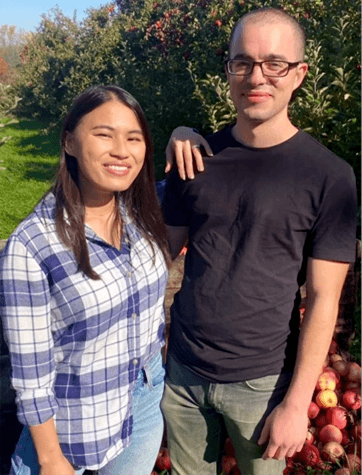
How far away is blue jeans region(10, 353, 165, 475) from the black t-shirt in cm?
16

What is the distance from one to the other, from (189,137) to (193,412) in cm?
118

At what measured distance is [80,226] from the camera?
6.19ft

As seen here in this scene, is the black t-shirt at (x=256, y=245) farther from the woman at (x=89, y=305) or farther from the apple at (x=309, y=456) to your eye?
the apple at (x=309, y=456)

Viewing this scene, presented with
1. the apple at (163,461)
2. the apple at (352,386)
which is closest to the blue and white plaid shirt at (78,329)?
the apple at (163,461)

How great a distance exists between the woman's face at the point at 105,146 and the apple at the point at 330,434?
7.26ft

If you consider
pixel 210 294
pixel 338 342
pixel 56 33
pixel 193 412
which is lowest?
pixel 338 342

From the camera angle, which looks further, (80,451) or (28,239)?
(80,451)

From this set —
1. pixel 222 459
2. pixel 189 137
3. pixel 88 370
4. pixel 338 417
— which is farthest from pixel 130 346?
pixel 338 417

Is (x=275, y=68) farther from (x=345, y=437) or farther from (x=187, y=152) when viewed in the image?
(x=345, y=437)

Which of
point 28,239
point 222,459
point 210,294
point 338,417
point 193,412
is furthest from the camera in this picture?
point 338,417

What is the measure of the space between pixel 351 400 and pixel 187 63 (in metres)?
5.73

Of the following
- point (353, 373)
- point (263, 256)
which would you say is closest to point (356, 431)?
point (353, 373)

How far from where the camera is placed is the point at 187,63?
7816 millimetres

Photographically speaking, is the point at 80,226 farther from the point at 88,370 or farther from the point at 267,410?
the point at 267,410
